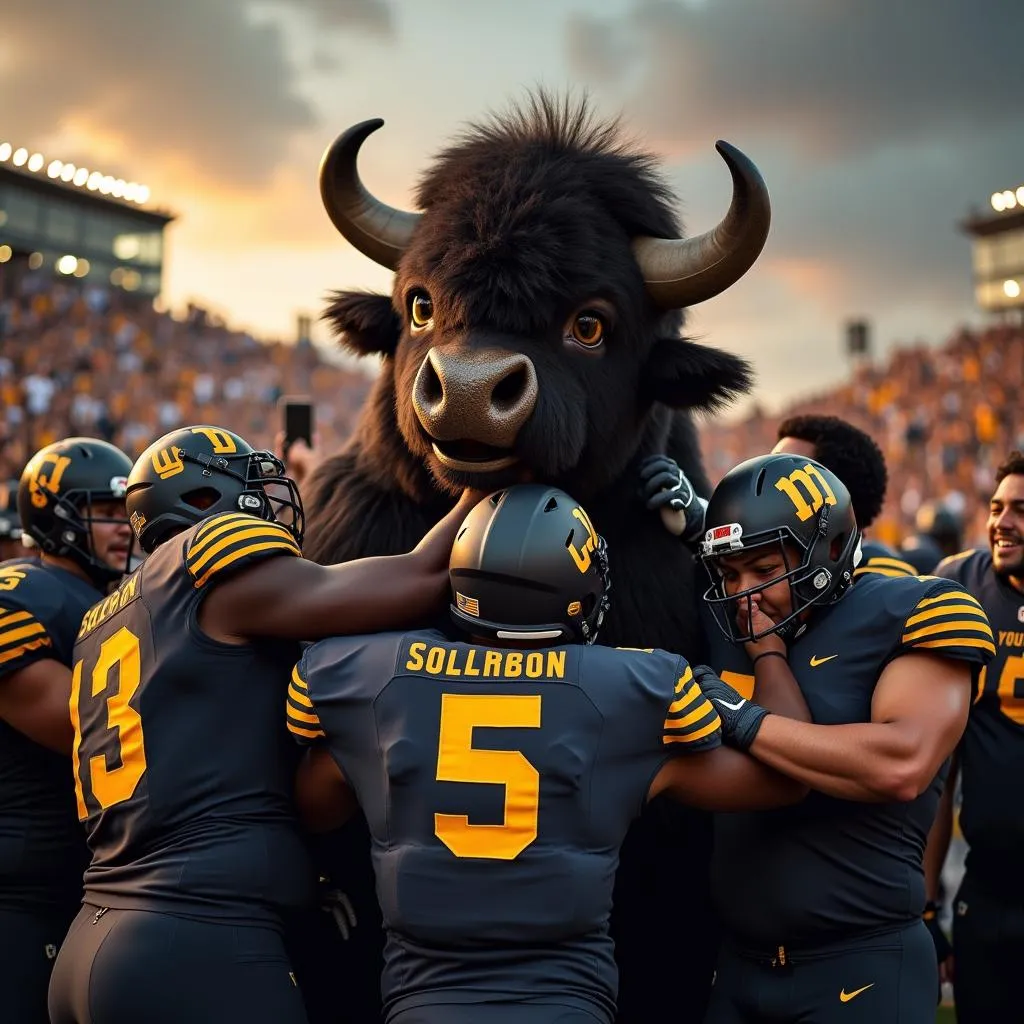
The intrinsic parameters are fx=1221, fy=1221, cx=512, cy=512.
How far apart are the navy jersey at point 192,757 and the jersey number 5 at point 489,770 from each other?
2.00 feet

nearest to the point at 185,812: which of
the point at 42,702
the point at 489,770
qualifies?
the point at 42,702

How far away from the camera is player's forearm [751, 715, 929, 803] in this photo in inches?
108

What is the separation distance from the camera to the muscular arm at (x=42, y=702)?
133 inches

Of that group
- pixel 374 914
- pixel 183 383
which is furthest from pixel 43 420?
pixel 374 914

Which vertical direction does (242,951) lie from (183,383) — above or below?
below

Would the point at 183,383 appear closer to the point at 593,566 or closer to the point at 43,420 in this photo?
the point at 43,420

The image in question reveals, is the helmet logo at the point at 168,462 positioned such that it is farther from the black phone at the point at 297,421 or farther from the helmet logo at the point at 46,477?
the black phone at the point at 297,421

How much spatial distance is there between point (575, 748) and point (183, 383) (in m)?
21.7

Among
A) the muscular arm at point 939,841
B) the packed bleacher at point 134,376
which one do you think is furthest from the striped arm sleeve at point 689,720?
the packed bleacher at point 134,376

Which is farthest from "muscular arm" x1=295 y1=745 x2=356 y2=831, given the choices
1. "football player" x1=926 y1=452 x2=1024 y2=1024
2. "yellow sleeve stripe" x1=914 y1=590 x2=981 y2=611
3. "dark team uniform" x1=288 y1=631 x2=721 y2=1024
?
"football player" x1=926 y1=452 x2=1024 y2=1024

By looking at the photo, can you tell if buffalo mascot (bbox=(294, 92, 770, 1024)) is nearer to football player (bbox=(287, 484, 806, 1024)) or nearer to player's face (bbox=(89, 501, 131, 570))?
football player (bbox=(287, 484, 806, 1024))

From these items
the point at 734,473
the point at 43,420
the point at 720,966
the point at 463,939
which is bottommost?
the point at 720,966

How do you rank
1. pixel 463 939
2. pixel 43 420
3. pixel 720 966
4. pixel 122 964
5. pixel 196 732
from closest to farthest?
pixel 463 939 < pixel 122 964 < pixel 196 732 < pixel 720 966 < pixel 43 420

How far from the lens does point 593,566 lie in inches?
112
